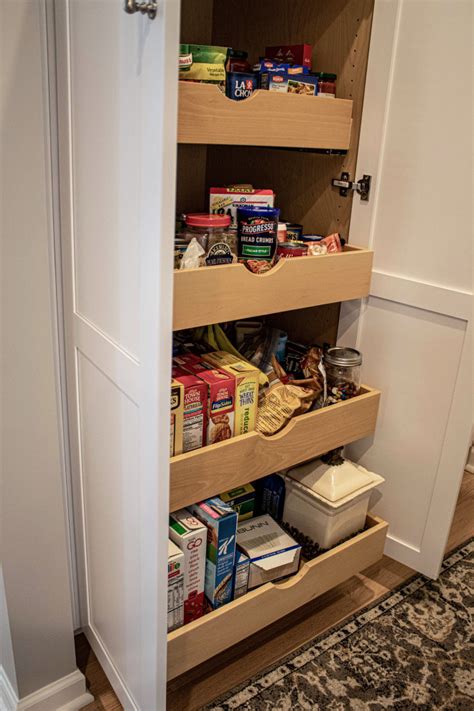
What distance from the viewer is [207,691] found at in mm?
1461

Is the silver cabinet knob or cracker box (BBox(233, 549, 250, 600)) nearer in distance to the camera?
the silver cabinet knob

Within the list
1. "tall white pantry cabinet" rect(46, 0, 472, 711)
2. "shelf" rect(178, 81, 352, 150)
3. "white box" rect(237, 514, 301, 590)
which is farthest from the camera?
"white box" rect(237, 514, 301, 590)

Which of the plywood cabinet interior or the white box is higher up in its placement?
the plywood cabinet interior

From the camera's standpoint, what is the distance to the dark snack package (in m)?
1.32

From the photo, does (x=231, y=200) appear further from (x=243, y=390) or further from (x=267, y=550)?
(x=267, y=550)

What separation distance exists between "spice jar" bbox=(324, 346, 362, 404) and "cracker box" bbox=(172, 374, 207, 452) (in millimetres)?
447

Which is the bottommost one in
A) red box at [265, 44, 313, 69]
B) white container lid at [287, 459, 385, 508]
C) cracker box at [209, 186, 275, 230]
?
white container lid at [287, 459, 385, 508]

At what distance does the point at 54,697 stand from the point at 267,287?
1.03 metres

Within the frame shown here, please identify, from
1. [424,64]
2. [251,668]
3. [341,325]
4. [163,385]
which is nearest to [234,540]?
[251,668]

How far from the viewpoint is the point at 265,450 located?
4.64ft

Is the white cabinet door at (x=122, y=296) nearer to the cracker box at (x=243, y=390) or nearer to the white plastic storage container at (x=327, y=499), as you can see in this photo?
the cracker box at (x=243, y=390)

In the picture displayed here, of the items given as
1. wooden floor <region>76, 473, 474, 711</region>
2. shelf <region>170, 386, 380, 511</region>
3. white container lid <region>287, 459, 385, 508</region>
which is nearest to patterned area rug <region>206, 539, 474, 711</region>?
wooden floor <region>76, 473, 474, 711</region>

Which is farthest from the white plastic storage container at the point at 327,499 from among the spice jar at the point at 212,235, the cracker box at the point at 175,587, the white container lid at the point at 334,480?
the spice jar at the point at 212,235

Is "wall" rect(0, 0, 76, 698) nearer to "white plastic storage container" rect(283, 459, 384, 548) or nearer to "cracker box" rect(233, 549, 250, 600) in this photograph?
"cracker box" rect(233, 549, 250, 600)
